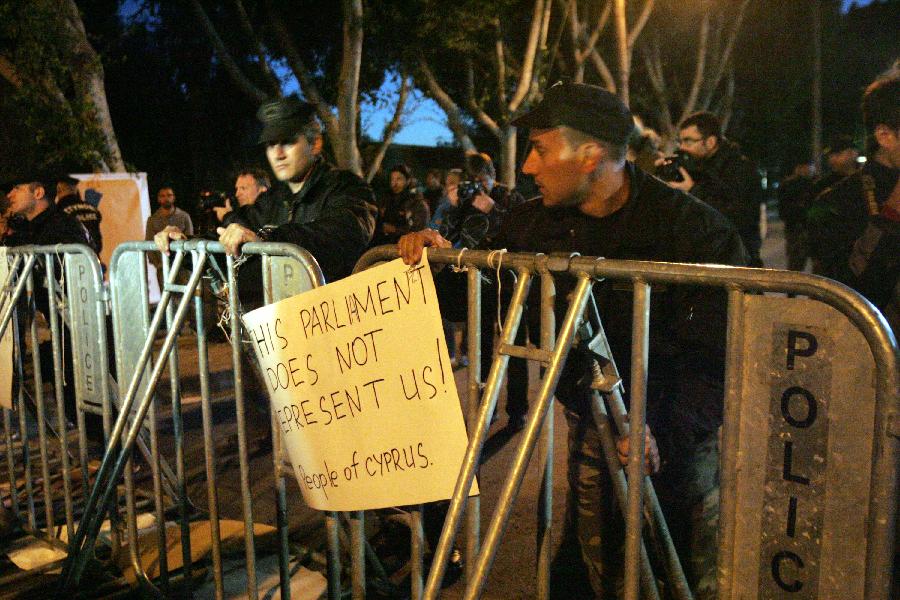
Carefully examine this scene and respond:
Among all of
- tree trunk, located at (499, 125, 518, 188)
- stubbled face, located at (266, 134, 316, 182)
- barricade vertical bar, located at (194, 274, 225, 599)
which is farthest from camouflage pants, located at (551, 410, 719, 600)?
tree trunk, located at (499, 125, 518, 188)

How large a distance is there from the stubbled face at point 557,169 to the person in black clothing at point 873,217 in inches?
54.7

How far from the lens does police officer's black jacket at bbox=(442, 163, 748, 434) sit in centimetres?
268

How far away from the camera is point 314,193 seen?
4.16 metres

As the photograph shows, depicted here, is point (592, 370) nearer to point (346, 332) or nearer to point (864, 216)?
point (346, 332)

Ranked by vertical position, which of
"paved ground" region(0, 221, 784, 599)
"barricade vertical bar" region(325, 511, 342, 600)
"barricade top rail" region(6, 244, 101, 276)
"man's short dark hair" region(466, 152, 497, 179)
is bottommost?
"paved ground" region(0, 221, 784, 599)

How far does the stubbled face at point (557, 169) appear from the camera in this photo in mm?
2826

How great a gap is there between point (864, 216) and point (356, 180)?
249cm

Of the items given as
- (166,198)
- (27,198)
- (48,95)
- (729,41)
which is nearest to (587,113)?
(27,198)

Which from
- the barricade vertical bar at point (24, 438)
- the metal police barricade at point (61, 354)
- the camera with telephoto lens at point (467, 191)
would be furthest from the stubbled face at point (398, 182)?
the barricade vertical bar at point (24, 438)

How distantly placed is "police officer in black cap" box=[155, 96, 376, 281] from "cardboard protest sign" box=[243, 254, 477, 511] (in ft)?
3.63

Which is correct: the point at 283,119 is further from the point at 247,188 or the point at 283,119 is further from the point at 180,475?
the point at 180,475

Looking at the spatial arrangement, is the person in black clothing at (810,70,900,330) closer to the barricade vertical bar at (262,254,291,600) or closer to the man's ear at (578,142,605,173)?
the man's ear at (578,142,605,173)

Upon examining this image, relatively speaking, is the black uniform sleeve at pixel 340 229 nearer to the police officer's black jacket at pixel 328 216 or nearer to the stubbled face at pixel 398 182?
the police officer's black jacket at pixel 328 216

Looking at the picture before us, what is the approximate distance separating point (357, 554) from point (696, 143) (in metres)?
4.18
